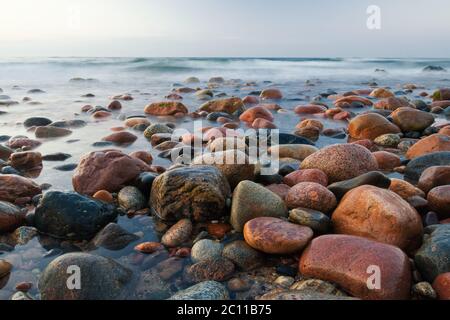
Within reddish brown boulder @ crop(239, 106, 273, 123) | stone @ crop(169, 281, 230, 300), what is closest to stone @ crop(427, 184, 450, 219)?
stone @ crop(169, 281, 230, 300)

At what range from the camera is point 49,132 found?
6305 millimetres

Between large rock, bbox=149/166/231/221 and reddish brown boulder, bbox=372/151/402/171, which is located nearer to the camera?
large rock, bbox=149/166/231/221

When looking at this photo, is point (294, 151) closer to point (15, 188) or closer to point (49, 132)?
point (15, 188)

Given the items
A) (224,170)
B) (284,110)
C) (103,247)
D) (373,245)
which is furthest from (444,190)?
(284,110)

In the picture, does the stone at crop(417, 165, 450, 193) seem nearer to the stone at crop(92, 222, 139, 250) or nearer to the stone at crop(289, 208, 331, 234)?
the stone at crop(289, 208, 331, 234)

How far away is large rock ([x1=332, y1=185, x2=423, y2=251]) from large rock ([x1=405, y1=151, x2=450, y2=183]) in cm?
152

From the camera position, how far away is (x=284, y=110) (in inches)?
350

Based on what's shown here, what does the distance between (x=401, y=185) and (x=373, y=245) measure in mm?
1216

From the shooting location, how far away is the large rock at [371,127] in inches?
234

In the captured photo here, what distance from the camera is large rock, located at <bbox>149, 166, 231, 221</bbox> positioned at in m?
3.09

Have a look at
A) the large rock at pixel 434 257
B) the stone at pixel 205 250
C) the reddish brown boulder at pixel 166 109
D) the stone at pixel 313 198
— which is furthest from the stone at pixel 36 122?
the large rock at pixel 434 257

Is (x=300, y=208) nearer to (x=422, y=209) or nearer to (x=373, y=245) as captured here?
(x=373, y=245)

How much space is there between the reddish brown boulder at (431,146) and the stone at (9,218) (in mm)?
4399

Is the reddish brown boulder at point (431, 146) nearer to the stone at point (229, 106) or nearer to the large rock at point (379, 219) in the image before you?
the large rock at point (379, 219)
